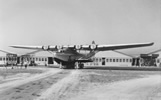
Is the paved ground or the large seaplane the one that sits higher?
the large seaplane

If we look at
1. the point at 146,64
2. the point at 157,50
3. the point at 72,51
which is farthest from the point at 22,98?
the point at 157,50

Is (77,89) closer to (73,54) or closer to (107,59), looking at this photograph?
(73,54)

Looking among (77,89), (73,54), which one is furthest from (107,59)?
(77,89)

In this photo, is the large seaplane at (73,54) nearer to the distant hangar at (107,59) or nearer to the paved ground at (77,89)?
the paved ground at (77,89)

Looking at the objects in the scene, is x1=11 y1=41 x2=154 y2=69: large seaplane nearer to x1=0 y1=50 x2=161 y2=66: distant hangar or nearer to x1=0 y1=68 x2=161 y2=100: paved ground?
x1=0 y1=68 x2=161 y2=100: paved ground

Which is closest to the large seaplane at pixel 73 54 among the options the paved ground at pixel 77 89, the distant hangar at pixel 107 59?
the paved ground at pixel 77 89

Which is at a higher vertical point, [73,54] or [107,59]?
[73,54]

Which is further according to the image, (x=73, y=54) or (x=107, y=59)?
(x=107, y=59)

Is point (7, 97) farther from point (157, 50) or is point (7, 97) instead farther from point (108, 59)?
point (157, 50)

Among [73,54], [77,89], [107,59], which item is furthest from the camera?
[107,59]

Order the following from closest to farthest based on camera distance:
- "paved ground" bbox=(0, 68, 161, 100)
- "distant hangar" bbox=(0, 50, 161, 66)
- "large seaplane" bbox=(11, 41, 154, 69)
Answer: "paved ground" bbox=(0, 68, 161, 100)
"large seaplane" bbox=(11, 41, 154, 69)
"distant hangar" bbox=(0, 50, 161, 66)

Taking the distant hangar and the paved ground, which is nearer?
the paved ground

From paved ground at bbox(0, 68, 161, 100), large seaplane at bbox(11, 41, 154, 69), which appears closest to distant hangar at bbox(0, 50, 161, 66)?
large seaplane at bbox(11, 41, 154, 69)

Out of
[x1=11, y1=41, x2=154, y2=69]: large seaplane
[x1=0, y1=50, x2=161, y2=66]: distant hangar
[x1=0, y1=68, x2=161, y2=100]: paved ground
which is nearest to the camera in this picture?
[x1=0, y1=68, x2=161, y2=100]: paved ground
